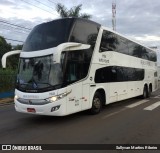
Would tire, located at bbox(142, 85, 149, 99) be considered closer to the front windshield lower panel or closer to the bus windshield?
the bus windshield

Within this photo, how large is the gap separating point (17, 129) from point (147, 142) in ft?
13.5

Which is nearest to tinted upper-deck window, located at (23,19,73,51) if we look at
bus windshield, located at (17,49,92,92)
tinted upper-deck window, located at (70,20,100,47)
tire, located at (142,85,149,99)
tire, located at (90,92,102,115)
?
tinted upper-deck window, located at (70,20,100,47)

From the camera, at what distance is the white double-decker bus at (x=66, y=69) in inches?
389

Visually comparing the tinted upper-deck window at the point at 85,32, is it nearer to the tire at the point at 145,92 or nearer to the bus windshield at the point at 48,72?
the bus windshield at the point at 48,72

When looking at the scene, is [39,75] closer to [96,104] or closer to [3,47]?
[96,104]

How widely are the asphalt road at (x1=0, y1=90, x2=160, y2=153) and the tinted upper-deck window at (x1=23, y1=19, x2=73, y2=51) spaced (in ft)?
8.90

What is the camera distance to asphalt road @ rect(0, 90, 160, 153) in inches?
312

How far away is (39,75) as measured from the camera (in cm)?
1005

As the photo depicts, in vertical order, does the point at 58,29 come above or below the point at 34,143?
above

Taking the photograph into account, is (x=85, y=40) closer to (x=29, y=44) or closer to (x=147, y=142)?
(x=29, y=44)

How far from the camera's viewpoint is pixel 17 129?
31.0ft

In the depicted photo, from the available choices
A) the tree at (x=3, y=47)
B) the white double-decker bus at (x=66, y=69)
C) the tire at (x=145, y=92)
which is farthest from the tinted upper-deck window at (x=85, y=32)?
the tree at (x=3, y=47)

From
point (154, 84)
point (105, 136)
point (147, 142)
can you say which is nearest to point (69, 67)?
point (105, 136)

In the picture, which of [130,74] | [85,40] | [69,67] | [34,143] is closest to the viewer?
[34,143]
